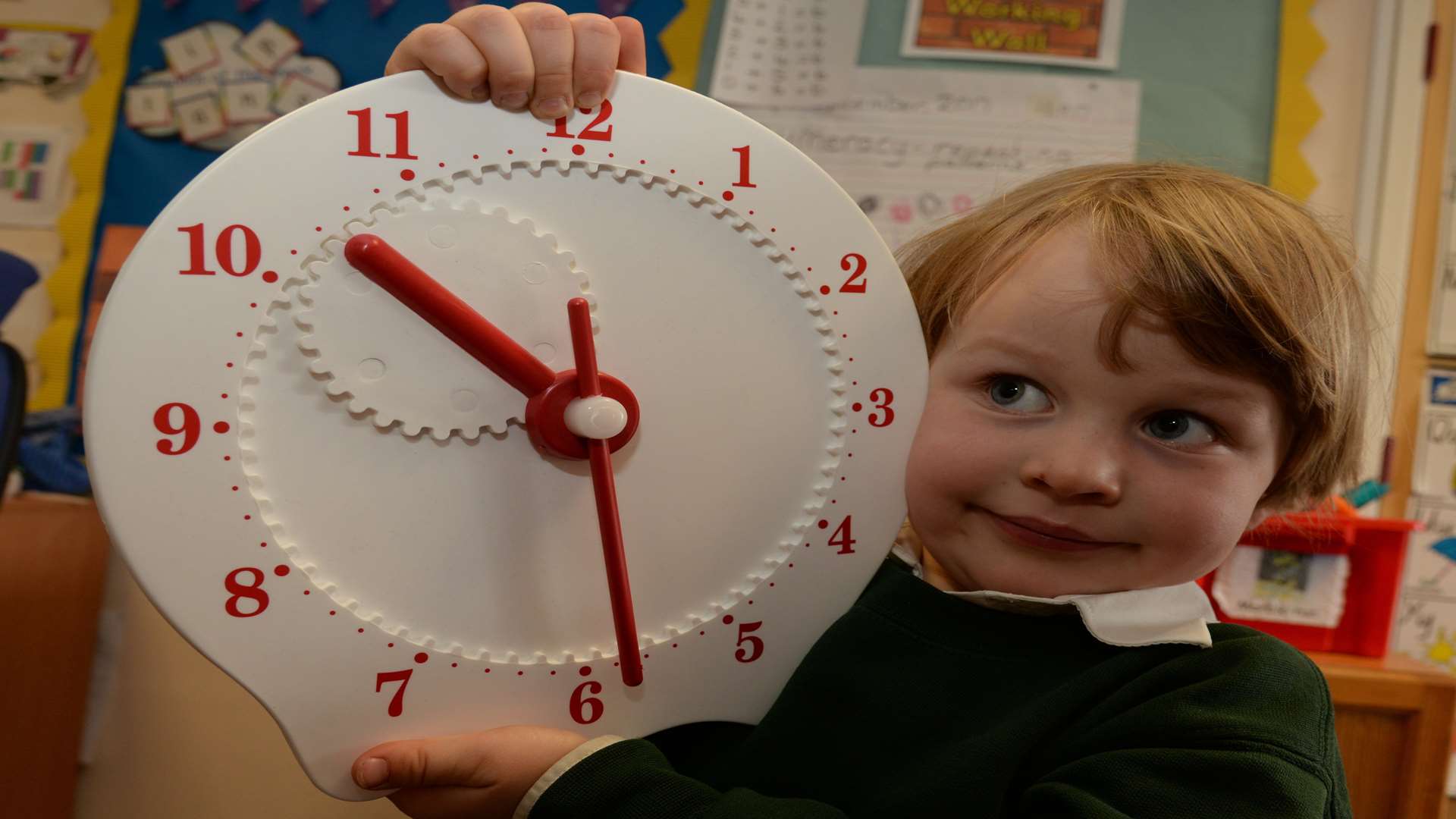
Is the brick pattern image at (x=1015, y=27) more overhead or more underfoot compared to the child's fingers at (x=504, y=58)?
more overhead

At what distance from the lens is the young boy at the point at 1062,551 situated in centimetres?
55

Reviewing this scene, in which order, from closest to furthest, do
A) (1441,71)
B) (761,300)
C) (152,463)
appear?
(152,463) < (761,300) < (1441,71)

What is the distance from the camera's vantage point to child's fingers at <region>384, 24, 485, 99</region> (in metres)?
0.53

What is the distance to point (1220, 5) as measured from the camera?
4.75 feet

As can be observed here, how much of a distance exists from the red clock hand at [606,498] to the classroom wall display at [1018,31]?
1.11m

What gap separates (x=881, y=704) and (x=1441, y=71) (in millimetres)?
1327

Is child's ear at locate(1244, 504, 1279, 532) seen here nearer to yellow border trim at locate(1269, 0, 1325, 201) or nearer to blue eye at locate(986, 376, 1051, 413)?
blue eye at locate(986, 376, 1051, 413)

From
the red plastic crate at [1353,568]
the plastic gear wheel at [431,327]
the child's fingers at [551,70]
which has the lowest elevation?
the red plastic crate at [1353,568]

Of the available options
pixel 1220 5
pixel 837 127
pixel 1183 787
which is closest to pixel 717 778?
pixel 1183 787

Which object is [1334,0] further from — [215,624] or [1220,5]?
A: [215,624]

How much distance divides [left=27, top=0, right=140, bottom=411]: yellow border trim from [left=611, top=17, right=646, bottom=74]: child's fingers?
1028mm

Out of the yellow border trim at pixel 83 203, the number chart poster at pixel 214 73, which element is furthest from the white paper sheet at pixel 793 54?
the yellow border trim at pixel 83 203

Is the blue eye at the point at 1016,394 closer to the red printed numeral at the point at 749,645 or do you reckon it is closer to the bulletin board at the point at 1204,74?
the red printed numeral at the point at 749,645

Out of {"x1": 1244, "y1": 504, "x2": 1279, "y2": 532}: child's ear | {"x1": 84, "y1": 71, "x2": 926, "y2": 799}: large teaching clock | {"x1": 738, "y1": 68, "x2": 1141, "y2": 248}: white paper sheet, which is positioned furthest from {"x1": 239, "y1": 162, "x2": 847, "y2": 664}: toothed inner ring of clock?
{"x1": 738, "y1": 68, "x2": 1141, "y2": 248}: white paper sheet
